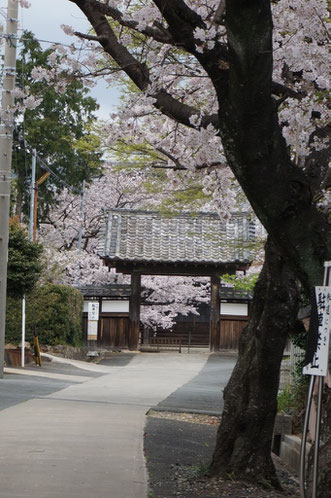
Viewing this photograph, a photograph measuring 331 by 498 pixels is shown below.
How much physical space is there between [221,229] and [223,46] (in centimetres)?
2857

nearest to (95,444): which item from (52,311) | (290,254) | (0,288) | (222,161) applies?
(222,161)

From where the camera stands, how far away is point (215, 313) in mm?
34406

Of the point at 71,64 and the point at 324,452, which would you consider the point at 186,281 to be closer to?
the point at 71,64

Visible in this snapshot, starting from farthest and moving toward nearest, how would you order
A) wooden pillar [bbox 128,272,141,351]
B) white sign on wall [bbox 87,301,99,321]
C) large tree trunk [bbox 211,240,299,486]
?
wooden pillar [bbox 128,272,141,351], white sign on wall [bbox 87,301,99,321], large tree trunk [bbox 211,240,299,486]

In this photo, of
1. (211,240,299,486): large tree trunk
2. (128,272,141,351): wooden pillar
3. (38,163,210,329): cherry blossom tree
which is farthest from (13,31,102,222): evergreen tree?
(211,240,299,486): large tree trunk

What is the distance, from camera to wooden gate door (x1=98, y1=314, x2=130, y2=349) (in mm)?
34969

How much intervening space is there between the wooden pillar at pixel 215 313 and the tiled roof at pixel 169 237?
4.12ft

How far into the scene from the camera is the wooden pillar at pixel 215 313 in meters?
34.3

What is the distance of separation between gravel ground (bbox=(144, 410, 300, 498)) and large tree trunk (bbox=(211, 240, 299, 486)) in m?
0.25

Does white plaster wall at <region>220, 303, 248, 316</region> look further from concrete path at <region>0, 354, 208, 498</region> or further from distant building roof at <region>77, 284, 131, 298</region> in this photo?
concrete path at <region>0, 354, 208, 498</region>

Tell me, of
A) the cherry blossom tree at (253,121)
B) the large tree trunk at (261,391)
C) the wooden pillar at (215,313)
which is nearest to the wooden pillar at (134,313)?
the wooden pillar at (215,313)

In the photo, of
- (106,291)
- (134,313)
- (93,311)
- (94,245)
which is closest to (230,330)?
(134,313)

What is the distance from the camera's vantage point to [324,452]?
6438 mm

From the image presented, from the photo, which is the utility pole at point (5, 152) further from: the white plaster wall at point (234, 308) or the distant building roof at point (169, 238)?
the white plaster wall at point (234, 308)
